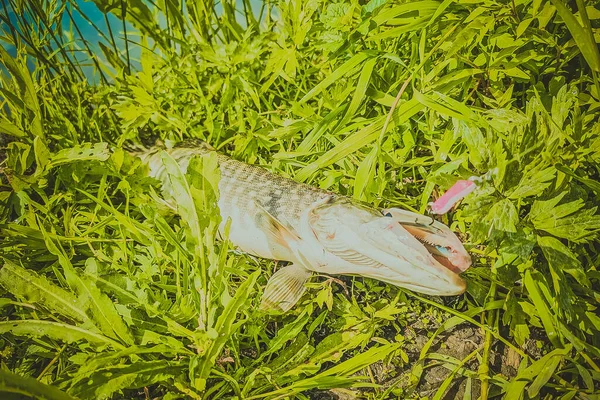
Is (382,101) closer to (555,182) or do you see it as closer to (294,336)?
(555,182)

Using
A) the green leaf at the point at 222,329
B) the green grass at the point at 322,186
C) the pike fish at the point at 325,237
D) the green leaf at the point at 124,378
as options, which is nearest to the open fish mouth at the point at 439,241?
the pike fish at the point at 325,237

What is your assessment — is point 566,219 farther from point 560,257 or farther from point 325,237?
point 325,237

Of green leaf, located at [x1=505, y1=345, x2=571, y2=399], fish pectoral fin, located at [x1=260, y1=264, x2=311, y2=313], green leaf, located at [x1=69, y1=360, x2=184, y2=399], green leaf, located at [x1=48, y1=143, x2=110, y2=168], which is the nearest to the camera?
green leaf, located at [x1=69, y1=360, x2=184, y2=399]

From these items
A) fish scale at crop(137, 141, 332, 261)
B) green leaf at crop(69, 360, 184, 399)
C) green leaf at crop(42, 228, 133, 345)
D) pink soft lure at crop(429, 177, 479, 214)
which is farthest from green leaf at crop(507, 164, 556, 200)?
green leaf at crop(42, 228, 133, 345)

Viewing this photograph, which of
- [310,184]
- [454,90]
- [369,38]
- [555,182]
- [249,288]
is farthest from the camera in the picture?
[310,184]

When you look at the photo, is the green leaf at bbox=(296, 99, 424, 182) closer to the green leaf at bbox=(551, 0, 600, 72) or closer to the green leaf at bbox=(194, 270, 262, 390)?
the green leaf at bbox=(551, 0, 600, 72)

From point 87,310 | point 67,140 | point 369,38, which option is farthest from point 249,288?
point 67,140
